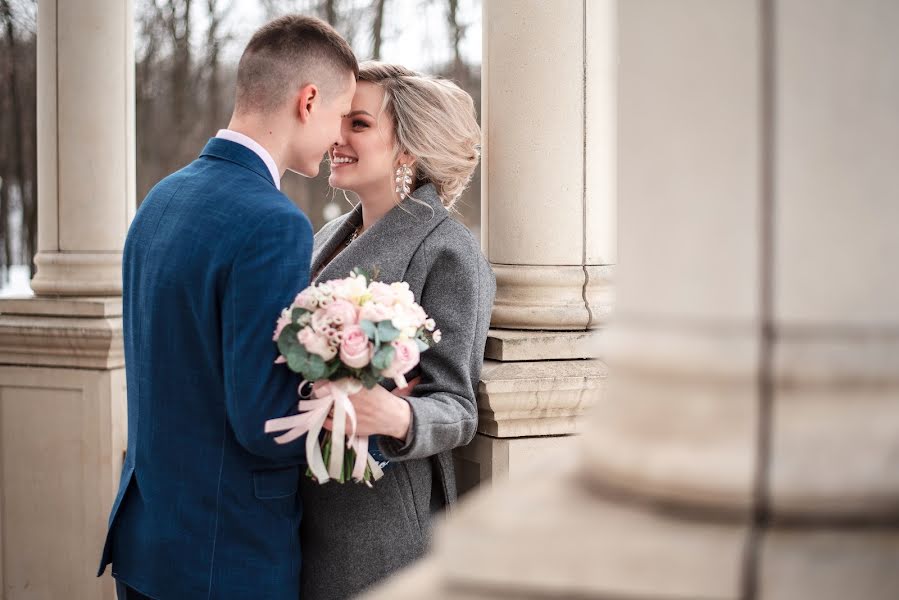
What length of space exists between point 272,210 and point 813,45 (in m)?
1.75

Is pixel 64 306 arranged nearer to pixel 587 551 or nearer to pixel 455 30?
pixel 587 551

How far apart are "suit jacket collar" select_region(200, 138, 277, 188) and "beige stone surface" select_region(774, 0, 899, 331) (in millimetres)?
1953

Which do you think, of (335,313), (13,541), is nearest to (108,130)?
(13,541)

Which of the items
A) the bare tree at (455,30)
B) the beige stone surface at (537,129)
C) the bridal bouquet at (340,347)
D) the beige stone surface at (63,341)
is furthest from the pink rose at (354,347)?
the bare tree at (455,30)

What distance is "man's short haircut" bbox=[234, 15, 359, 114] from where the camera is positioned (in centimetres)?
299

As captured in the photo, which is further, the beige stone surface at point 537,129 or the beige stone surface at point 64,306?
the beige stone surface at point 64,306

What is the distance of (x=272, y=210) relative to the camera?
2686 millimetres

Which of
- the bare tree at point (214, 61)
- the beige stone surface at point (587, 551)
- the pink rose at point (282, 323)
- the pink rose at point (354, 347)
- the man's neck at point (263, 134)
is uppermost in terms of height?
the bare tree at point (214, 61)

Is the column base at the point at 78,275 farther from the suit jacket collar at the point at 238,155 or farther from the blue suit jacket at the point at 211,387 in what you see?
the suit jacket collar at the point at 238,155

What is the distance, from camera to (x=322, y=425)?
8.76 feet

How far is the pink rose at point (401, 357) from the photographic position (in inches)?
98.9

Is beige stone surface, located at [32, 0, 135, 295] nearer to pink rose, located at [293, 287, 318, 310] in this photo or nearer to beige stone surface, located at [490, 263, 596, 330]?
beige stone surface, located at [490, 263, 596, 330]

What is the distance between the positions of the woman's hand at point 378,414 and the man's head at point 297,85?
756 millimetres

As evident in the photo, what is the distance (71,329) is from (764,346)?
4.05m
